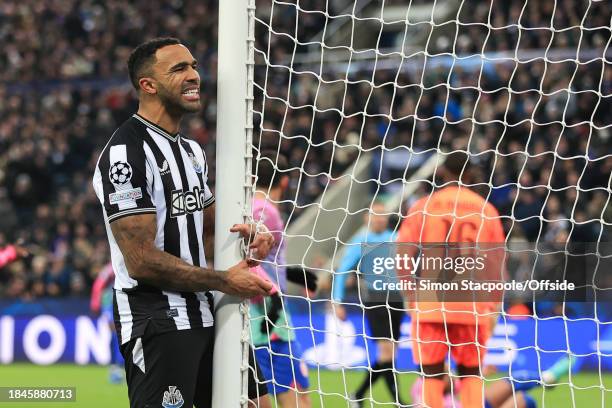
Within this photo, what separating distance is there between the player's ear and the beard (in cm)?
2

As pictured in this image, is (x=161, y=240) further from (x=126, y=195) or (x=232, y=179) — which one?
(x=232, y=179)

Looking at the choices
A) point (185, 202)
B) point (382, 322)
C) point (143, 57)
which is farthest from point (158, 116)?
point (382, 322)

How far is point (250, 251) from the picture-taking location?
144 inches

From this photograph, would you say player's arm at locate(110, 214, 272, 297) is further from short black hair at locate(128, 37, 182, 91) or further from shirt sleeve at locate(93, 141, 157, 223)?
short black hair at locate(128, 37, 182, 91)

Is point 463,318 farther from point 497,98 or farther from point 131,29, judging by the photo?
point 131,29

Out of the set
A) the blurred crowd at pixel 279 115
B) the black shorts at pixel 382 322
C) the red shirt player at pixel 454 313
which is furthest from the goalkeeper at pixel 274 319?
the blurred crowd at pixel 279 115

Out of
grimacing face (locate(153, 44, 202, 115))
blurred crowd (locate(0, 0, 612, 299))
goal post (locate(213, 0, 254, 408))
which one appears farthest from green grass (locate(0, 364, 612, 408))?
grimacing face (locate(153, 44, 202, 115))

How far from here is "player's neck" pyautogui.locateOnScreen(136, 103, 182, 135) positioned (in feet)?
11.8

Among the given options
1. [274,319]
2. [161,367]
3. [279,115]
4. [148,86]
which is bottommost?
[274,319]

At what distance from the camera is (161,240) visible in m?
3.49

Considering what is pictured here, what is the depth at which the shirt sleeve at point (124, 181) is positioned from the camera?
11.1 ft

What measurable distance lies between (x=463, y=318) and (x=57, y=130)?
11.9 m

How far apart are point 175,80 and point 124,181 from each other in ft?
1.41

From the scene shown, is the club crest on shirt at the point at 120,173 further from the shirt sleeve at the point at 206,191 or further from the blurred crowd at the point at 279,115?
the blurred crowd at the point at 279,115
